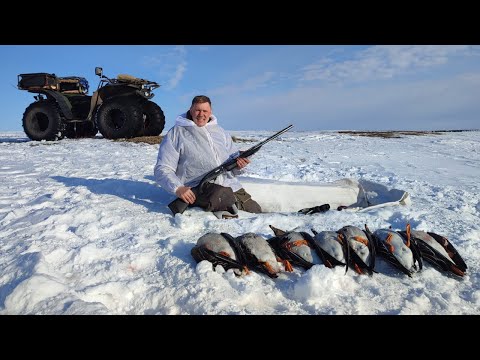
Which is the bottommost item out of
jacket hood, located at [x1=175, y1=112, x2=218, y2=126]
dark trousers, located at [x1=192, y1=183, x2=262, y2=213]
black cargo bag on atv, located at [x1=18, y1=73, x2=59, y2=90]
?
dark trousers, located at [x1=192, y1=183, x2=262, y2=213]

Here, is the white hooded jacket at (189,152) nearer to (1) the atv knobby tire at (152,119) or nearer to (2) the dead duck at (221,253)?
(2) the dead duck at (221,253)

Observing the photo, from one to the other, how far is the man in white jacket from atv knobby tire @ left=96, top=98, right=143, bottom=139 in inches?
325

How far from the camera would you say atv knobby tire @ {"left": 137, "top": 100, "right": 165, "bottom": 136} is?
12578 mm

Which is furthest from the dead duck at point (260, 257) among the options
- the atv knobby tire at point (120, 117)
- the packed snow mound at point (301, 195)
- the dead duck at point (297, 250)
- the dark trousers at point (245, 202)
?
the atv knobby tire at point (120, 117)

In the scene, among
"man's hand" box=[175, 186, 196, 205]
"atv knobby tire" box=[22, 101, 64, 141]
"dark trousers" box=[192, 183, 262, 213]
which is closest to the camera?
"man's hand" box=[175, 186, 196, 205]

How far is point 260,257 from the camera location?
8.44 ft

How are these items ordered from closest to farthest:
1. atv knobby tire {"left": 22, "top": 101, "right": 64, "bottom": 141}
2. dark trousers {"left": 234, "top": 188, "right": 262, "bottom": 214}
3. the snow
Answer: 1. the snow
2. dark trousers {"left": 234, "top": 188, "right": 262, "bottom": 214}
3. atv knobby tire {"left": 22, "top": 101, "right": 64, "bottom": 141}

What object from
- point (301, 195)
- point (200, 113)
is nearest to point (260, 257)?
point (200, 113)

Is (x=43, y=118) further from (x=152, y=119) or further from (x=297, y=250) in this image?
(x=297, y=250)

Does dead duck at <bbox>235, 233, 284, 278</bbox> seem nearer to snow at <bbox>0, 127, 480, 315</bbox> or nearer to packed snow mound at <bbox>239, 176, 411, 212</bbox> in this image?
snow at <bbox>0, 127, 480, 315</bbox>

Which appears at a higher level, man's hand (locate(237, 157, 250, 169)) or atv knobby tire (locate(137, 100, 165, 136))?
atv knobby tire (locate(137, 100, 165, 136))

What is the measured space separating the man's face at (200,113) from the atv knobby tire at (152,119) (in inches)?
352

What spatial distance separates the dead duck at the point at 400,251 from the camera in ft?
8.55

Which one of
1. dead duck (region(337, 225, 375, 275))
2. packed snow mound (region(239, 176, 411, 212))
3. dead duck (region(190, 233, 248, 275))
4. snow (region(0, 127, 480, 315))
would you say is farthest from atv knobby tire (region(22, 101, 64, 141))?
dead duck (region(337, 225, 375, 275))
